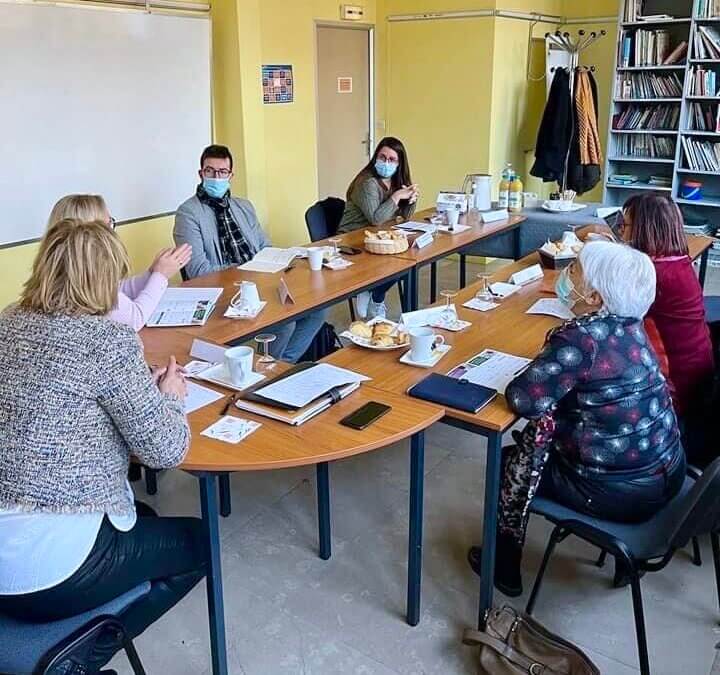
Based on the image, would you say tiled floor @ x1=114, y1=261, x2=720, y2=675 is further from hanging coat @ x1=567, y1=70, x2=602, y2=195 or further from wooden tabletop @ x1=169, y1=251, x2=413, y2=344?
hanging coat @ x1=567, y1=70, x2=602, y2=195

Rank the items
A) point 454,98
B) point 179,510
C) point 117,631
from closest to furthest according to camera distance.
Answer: point 117,631 → point 179,510 → point 454,98

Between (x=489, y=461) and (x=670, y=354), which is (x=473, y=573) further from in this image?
(x=670, y=354)

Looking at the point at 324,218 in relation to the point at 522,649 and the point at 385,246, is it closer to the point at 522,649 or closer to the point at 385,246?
the point at 385,246

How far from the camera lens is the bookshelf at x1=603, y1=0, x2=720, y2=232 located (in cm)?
584

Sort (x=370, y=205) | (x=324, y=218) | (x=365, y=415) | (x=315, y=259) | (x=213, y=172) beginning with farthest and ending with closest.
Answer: (x=324, y=218) → (x=370, y=205) → (x=213, y=172) → (x=315, y=259) → (x=365, y=415)

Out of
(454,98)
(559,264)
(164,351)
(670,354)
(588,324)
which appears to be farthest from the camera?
(454,98)

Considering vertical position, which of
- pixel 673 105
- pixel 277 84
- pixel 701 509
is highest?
pixel 277 84

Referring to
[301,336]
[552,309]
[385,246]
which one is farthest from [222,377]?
[385,246]

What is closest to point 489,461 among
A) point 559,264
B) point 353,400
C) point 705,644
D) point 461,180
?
point 353,400

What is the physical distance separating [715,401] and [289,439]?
4.63 ft

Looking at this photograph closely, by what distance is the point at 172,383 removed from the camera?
1.76m

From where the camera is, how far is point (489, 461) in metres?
1.89

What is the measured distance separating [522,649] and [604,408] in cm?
65

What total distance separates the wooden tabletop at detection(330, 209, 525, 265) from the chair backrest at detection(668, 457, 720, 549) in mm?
1962
